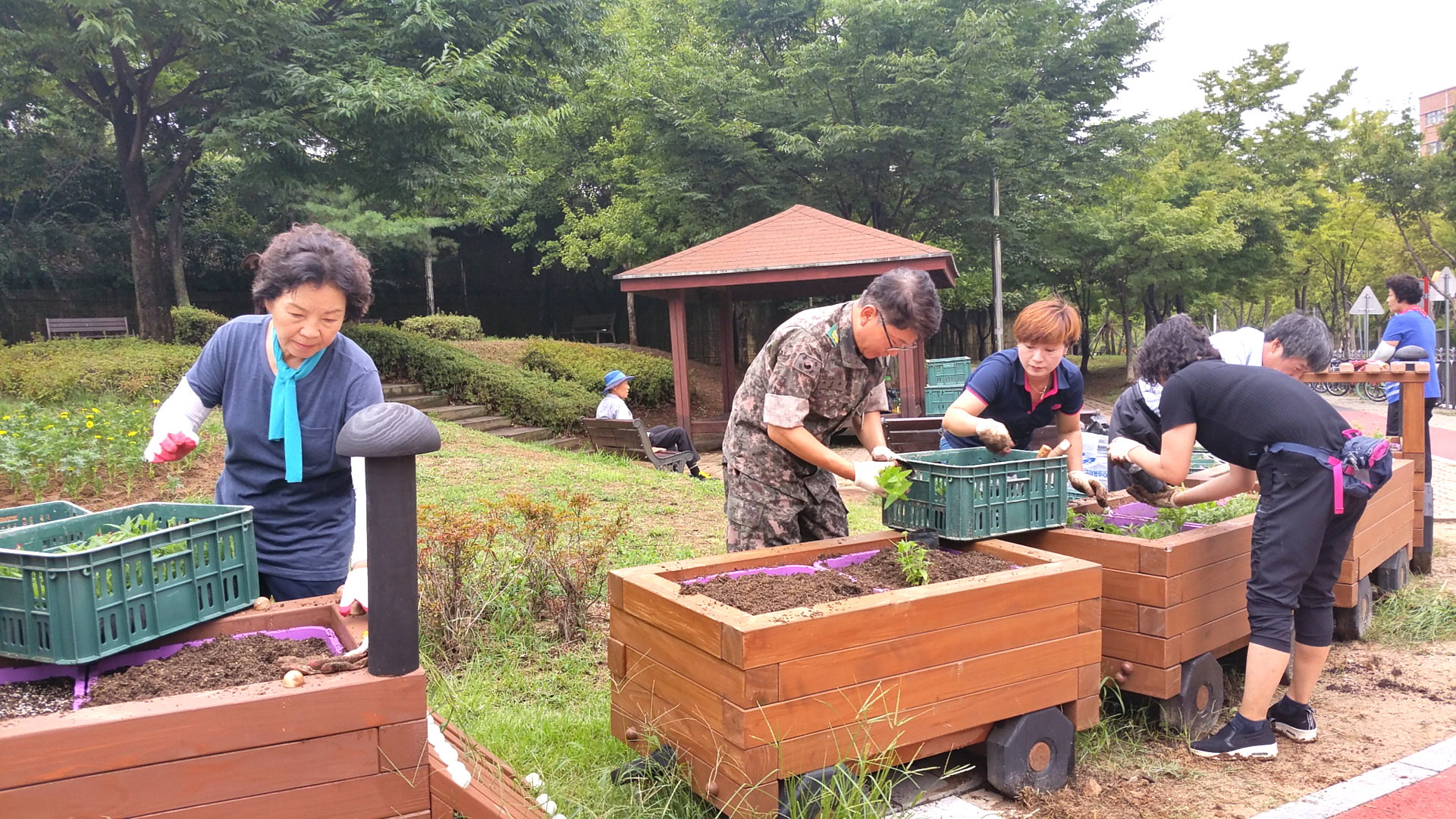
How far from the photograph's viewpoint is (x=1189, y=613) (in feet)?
11.3

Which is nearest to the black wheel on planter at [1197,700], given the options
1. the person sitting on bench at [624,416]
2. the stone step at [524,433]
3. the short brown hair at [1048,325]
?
the short brown hair at [1048,325]

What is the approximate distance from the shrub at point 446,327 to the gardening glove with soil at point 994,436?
16.2 meters

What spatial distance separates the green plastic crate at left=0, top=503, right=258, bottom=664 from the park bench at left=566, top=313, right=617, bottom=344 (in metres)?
25.6

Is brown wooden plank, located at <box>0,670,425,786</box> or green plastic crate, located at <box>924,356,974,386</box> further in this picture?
green plastic crate, located at <box>924,356,974,386</box>

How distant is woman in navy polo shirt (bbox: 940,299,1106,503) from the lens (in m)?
3.69

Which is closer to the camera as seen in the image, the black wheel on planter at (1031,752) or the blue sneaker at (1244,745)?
the black wheel on planter at (1031,752)

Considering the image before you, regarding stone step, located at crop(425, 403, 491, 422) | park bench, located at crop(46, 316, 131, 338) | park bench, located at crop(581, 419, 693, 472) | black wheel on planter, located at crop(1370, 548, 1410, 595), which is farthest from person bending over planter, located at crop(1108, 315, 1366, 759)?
park bench, located at crop(46, 316, 131, 338)

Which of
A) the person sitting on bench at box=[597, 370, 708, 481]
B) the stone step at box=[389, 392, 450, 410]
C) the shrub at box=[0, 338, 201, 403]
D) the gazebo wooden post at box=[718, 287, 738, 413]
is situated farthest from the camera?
the gazebo wooden post at box=[718, 287, 738, 413]

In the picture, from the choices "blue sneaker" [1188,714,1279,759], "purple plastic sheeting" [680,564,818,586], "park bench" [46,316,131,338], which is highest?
"park bench" [46,316,131,338]

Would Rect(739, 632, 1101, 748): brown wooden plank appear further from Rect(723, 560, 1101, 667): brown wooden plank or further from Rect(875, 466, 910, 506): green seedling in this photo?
Rect(875, 466, 910, 506): green seedling

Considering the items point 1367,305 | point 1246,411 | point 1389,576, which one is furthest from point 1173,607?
point 1367,305

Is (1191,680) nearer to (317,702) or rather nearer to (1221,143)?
(317,702)

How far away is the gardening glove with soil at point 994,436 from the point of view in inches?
138

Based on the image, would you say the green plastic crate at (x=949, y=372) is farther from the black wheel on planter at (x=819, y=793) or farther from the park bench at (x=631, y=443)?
the black wheel on planter at (x=819, y=793)
